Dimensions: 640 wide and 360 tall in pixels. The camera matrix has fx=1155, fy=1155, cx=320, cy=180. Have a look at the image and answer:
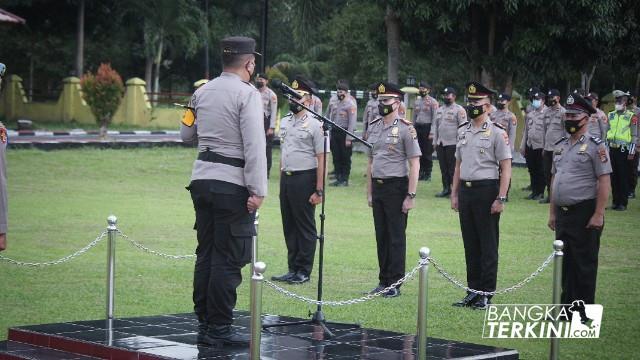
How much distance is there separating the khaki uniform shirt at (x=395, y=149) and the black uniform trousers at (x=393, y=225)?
93 mm

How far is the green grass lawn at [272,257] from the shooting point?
10461mm

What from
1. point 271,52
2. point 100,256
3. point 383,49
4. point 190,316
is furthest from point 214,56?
point 190,316

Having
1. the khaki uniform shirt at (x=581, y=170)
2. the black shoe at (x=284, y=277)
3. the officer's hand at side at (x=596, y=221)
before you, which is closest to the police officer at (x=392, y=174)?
the black shoe at (x=284, y=277)

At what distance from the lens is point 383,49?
32.4m

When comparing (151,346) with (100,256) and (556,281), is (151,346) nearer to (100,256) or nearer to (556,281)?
(556,281)

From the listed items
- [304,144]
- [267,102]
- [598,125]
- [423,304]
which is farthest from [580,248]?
[267,102]

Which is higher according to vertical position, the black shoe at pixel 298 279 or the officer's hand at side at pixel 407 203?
the officer's hand at side at pixel 407 203

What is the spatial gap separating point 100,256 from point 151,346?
222 inches

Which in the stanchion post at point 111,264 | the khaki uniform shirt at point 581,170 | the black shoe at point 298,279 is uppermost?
the khaki uniform shirt at point 581,170

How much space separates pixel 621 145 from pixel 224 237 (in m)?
13.7

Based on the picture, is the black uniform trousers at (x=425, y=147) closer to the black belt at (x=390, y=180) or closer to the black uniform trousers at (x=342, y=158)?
the black uniform trousers at (x=342, y=158)

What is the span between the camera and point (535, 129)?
2166 cm

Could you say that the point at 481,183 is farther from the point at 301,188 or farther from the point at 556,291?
the point at 556,291

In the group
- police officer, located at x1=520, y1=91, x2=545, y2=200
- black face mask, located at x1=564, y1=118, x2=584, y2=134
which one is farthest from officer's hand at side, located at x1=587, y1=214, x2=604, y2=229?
police officer, located at x1=520, y1=91, x2=545, y2=200
